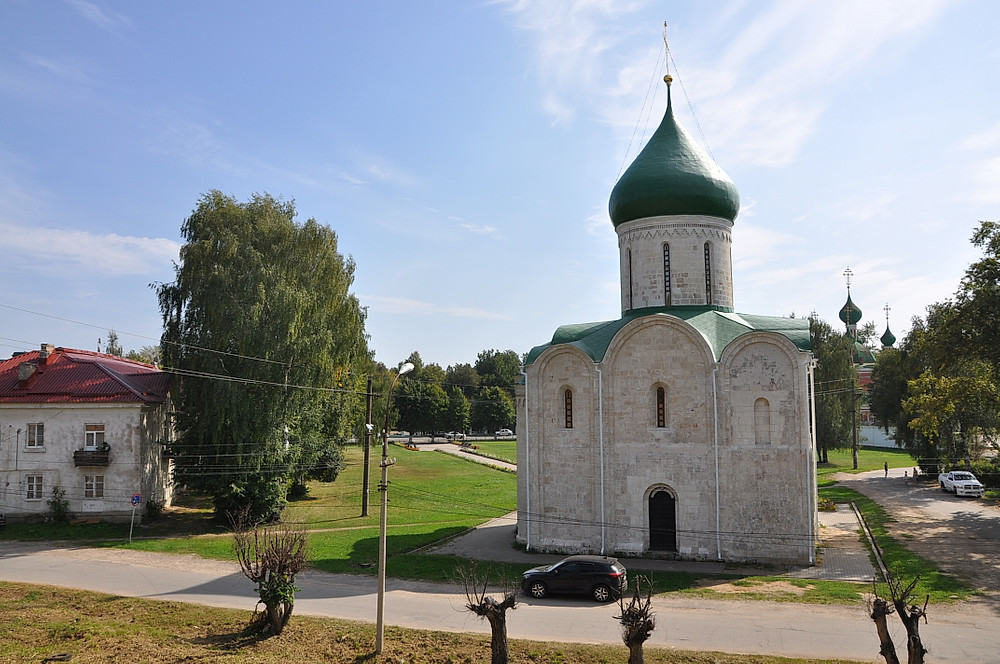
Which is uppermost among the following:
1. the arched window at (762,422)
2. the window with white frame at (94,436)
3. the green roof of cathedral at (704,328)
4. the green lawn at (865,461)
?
the green roof of cathedral at (704,328)

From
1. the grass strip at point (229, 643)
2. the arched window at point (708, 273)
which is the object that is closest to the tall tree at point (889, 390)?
the arched window at point (708, 273)

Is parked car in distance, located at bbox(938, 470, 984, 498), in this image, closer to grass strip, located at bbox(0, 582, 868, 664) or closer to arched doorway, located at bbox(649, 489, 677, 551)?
arched doorway, located at bbox(649, 489, 677, 551)

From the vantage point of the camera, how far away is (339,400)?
31188mm

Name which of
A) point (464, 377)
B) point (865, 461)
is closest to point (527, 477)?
point (865, 461)

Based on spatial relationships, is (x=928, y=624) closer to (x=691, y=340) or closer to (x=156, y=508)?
(x=691, y=340)

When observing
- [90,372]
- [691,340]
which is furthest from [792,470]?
[90,372]

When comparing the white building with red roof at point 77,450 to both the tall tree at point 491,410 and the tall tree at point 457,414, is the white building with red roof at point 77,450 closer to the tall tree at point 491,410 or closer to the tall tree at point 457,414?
the tall tree at point 457,414

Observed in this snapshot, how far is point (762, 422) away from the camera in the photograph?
20.9 meters

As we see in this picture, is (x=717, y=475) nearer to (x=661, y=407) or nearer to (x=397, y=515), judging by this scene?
(x=661, y=407)

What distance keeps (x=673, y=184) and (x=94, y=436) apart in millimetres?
24246

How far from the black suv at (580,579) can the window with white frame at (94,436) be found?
1932 cm

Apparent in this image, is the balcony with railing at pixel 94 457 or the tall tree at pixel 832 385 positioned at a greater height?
the tall tree at pixel 832 385

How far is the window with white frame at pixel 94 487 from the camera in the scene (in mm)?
27250

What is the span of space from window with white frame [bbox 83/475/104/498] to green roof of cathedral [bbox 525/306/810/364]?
58.3 ft
